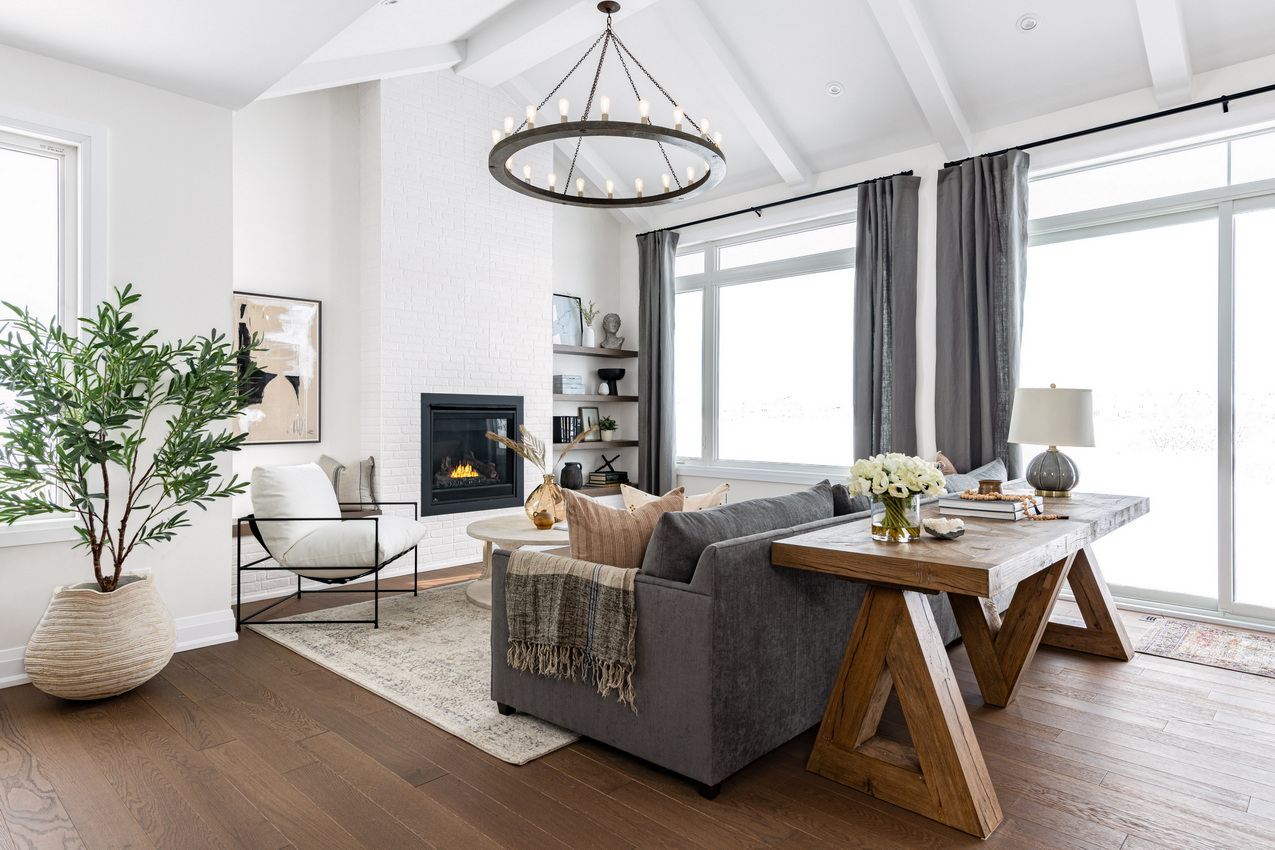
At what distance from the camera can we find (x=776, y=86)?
16.7 ft

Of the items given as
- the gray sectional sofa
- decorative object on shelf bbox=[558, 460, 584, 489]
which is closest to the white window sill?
the gray sectional sofa

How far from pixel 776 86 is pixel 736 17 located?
588 millimetres

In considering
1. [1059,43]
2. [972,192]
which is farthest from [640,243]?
[1059,43]

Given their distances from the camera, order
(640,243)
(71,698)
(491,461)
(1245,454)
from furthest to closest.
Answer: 1. (640,243)
2. (491,461)
3. (1245,454)
4. (71,698)

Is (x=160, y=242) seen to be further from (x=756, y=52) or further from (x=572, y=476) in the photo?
(x=756, y=52)

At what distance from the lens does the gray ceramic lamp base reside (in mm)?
3553

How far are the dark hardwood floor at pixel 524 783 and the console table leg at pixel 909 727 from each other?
55 mm

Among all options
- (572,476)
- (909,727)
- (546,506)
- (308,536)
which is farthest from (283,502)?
(909,727)

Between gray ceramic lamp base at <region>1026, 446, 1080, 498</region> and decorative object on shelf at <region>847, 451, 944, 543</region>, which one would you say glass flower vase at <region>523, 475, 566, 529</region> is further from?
gray ceramic lamp base at <region>1026, 446, 1080, 498</region>

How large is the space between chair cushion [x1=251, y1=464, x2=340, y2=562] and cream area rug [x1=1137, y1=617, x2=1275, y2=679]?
4.18 metres

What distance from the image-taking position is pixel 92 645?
2.80m

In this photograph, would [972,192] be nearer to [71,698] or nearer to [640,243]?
[640,243]

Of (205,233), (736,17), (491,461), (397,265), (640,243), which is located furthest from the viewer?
(640,243)

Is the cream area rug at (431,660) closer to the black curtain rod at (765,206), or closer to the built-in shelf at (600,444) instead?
the built-in shelf at (600,444)
